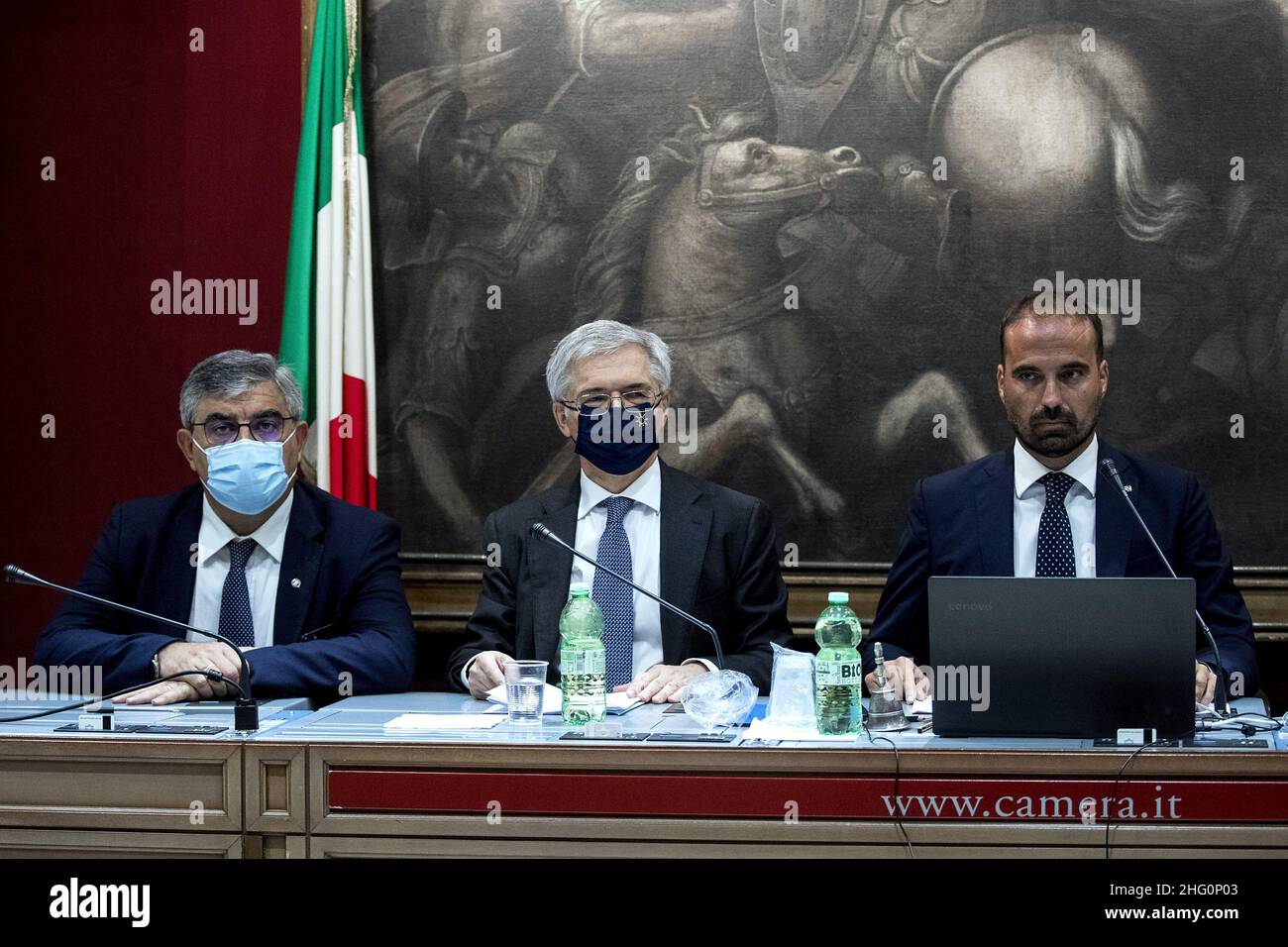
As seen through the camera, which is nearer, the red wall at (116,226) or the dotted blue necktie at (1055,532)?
the dotted blue necktie at (1055,532)

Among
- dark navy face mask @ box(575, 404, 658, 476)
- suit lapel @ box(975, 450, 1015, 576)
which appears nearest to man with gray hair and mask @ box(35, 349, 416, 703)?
dark navy face mask @ box(575, 404, 658, 476)

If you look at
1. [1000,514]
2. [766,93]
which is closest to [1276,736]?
[1000,514]

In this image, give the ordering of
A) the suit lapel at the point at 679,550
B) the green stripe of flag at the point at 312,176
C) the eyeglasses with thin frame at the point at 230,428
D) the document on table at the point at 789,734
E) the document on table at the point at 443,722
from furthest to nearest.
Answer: the green stripe of flag at the point at 312,176, the eyeglasses with thin frame at the point at 230,428, the suit lapel at the point at 679,550, the document on table at the point at 443,722, the document on table at the point at 789,734

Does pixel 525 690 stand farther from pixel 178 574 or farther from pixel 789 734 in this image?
pixel 178 574

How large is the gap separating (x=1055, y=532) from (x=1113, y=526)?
134mm

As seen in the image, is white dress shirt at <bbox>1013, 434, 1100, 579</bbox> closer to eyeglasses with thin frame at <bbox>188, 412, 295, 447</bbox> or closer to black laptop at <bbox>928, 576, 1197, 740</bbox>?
black laptop at <bbox>928, 576, 1197, 740</bbox>

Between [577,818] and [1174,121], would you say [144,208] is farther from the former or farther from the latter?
[1174,121]

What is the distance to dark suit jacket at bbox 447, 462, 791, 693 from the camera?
10.9ft

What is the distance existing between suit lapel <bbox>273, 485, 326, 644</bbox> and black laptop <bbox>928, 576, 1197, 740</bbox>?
169 cm

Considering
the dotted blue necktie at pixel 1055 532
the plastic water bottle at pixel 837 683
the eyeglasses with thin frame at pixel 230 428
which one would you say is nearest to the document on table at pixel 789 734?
the plastic water bottle at pixel 837 683

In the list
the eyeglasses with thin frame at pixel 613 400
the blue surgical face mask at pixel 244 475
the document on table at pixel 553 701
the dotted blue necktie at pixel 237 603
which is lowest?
the document on table at pixel 553 701

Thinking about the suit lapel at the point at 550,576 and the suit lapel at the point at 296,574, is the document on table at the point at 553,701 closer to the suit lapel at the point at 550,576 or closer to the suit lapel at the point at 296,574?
the suit lapel at the point at 550,576

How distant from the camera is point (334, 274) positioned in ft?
13.9

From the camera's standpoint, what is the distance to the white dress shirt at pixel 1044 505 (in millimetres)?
3207
